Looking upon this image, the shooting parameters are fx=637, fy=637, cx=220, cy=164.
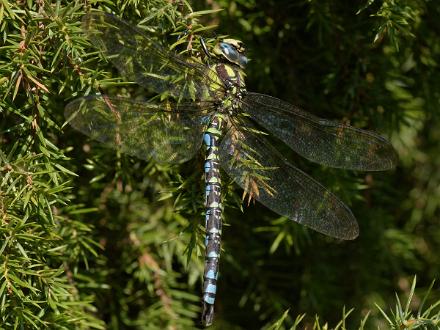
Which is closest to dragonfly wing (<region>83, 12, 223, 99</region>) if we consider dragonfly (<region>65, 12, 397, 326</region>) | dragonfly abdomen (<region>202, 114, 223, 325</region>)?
dragonfly (<region>65, 12, 397, 326</region>)

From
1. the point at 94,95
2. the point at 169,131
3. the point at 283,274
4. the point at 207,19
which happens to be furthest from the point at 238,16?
the point at 283,274

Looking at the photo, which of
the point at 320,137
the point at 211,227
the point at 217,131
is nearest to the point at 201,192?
the point at 211,227

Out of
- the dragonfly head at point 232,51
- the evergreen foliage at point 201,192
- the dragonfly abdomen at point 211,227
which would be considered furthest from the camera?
the dragonfly head at point 232,51

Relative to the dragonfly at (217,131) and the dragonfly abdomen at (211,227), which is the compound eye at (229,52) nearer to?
the dragonfly at (217,131)

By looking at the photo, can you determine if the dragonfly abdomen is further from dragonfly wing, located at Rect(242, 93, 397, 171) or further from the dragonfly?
dragonfly wing, located at Rect(242, 93, 397, 171)

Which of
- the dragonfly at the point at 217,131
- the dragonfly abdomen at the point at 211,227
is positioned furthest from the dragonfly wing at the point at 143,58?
the dragonfly abdomen at the point at 211,227

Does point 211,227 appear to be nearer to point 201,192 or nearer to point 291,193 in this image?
point 201,192

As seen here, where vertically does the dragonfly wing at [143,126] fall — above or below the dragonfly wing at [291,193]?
above
